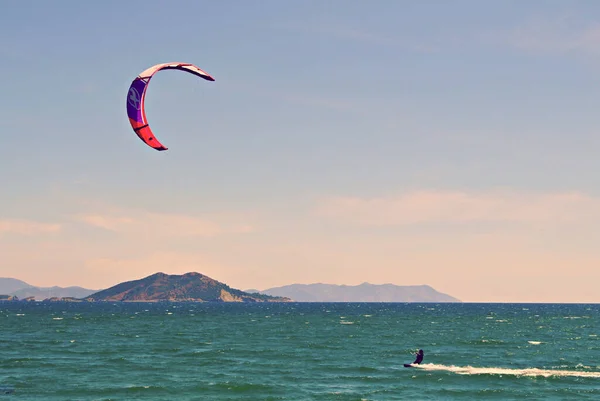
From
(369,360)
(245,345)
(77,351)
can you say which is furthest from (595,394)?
(77,351)

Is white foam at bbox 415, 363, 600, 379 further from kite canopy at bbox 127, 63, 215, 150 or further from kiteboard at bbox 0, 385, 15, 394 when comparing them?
kite canopy at bbox 127, 63, 215, 150

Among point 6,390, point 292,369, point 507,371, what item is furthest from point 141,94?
point 507,371

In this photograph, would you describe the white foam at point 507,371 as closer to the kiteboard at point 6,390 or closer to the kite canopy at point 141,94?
the kiteboard at point 6,390

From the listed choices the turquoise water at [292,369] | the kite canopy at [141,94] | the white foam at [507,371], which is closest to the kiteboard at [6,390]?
the turquoise water at [292,369]

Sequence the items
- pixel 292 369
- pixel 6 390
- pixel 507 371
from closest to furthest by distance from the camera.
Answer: pixel 6 390
pixel 507 371
pixel 292 369

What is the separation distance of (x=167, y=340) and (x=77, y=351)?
53.0 ft

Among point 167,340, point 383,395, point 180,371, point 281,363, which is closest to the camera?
point 383,395

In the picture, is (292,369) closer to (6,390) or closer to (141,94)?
(6,390)

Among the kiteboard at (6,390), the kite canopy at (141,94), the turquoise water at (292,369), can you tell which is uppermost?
the kite canopy at (141,94)

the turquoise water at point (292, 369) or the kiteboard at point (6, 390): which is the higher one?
the turquoise water at point (292, 369)

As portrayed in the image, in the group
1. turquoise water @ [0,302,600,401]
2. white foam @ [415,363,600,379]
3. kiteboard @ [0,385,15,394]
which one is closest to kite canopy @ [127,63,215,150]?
turquoise water @ [0,302,600,401]

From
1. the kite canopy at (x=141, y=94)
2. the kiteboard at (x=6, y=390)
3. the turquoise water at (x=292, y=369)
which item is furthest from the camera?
the turquoise water at (x=292, y=369)

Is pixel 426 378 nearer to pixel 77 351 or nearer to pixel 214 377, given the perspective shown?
pixel 214 377

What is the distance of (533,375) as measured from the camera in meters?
53.2
